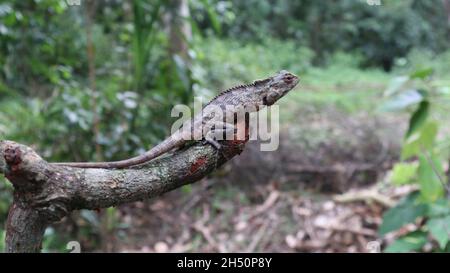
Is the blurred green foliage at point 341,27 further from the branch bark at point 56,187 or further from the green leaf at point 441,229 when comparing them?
the branch bark at point 56,187

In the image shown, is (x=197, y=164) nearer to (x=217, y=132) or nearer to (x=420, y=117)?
(x=217, y=132)

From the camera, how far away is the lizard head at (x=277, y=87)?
7.44 feet

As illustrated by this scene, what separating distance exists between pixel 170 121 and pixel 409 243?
222 cm

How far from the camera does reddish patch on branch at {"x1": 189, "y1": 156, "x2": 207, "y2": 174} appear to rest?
1463mm

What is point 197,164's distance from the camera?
148cm

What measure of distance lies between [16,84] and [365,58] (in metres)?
10.6

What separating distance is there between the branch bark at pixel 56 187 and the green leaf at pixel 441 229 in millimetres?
1767

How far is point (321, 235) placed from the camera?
438 centimetres

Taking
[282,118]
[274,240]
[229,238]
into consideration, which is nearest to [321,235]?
[274,240]

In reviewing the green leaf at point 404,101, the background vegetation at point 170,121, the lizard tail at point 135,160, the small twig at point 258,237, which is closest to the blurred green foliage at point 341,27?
the background vegetation at point 170,121

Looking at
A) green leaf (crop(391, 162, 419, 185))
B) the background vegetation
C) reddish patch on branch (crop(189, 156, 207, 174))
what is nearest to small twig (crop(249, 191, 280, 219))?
the background vegetation

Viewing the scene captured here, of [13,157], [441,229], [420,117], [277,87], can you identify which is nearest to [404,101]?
[420,117]

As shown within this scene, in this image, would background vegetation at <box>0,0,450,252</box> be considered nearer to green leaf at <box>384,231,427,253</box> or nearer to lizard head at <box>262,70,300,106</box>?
green leaf at <box>384,231,427,253</box>
